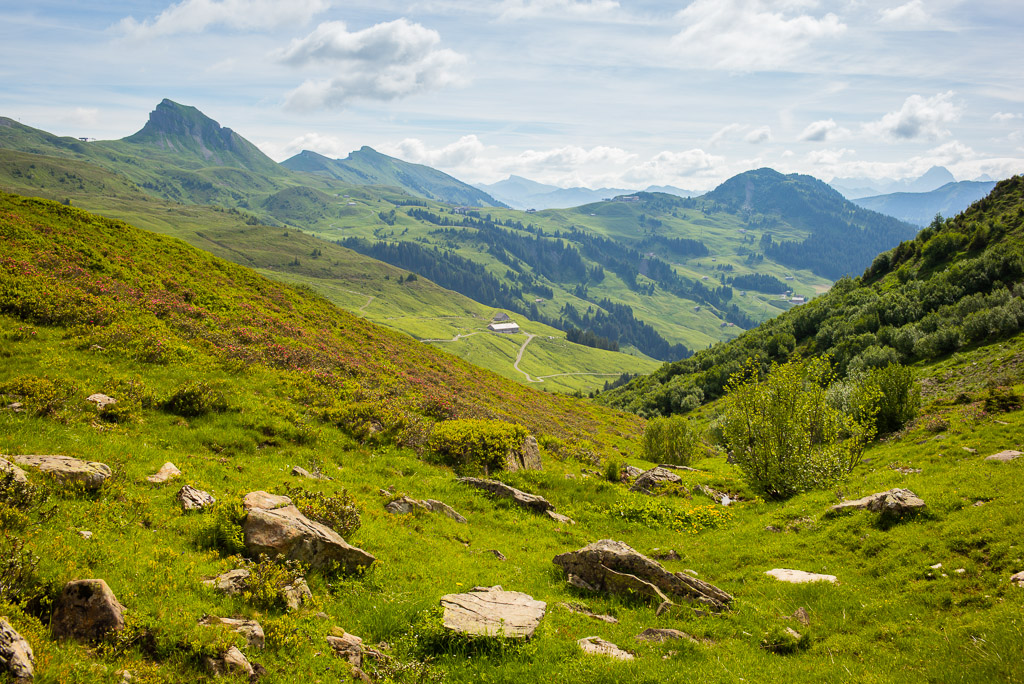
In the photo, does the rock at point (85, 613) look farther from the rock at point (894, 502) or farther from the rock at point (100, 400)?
the rock at point (894, 502)

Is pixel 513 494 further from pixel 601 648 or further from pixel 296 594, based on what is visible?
pixel 296 594

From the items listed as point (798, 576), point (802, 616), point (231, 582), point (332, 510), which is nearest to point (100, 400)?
point (332, 510)

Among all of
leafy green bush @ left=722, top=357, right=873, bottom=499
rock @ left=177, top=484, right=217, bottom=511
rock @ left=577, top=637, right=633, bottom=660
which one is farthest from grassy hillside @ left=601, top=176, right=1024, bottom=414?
rock @ left=177, top=484, right=217, bottom=511

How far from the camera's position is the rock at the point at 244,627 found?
27.2ft

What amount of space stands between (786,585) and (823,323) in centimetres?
9051

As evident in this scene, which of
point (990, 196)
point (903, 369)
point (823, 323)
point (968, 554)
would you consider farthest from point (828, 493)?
point (990, 196)

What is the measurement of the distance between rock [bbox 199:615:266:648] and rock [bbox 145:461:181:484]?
612 cm

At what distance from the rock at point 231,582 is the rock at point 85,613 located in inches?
80.7

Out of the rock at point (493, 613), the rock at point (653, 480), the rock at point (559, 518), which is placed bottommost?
the rock at point (653, 480)

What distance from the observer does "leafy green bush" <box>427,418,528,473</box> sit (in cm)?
2220

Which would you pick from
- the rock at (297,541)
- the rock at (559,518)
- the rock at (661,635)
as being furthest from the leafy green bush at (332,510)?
the rock at (559,518)

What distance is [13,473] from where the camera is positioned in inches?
368

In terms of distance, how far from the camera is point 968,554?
43.4ft

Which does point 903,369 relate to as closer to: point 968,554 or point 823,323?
point 968,554
